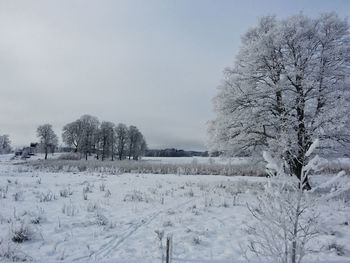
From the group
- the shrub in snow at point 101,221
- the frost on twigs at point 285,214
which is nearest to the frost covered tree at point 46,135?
the shrub in snow at point 101,221

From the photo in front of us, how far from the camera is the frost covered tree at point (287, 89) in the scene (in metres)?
14.4

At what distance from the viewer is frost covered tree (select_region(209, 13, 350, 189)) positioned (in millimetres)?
14430

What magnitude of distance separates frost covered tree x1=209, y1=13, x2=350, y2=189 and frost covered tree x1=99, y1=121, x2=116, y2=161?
69.0 metres

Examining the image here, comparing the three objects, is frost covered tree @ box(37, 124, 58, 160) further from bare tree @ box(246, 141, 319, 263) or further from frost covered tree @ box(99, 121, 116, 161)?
bare tree @ box(246, 141, 319, 263)

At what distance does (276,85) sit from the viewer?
15305 mm

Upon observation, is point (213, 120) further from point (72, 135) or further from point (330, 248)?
point (72, 135)

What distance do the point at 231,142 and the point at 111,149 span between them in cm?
7250

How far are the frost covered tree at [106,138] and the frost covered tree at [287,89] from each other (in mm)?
68969

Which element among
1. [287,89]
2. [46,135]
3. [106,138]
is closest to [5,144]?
[46,135]

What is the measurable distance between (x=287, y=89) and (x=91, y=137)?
7335 centimetres

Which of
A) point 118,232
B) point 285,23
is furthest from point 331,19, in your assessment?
point 118,232

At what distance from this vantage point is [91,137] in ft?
271

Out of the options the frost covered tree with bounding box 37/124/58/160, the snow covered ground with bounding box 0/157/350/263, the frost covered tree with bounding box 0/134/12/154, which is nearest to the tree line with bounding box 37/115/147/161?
→ the frost covered tree with bounding box 37/124/58/160

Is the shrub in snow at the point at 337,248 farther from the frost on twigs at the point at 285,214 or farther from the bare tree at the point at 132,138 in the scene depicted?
the bare tree at the point at 132,138
